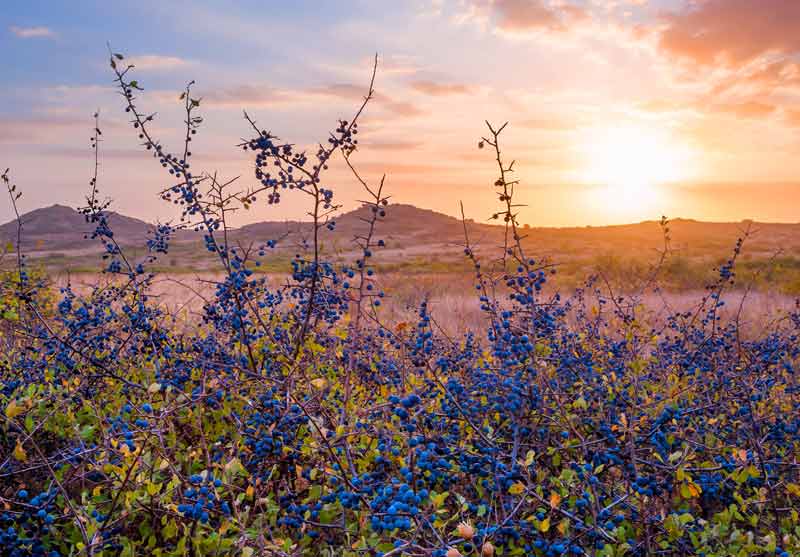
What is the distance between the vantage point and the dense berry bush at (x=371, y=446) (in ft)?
9.40

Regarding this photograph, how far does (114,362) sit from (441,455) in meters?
3.85

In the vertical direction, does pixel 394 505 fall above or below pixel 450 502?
above

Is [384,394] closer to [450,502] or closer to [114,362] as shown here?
[450,502]

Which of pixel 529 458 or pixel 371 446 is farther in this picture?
pixel 371 446

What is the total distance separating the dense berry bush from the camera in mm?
2865

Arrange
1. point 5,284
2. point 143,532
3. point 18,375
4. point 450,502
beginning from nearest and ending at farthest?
1. point 143,532
2. point 450,502
3. point 18,375
4. point 5,284

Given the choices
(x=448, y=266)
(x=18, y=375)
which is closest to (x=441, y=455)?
(x=18, y=375)

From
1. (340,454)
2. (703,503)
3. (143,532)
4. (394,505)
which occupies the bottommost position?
(703,503)

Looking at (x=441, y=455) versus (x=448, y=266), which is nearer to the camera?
(x=441, y=455)

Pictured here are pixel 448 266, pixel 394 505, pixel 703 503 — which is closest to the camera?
pixel 394 505

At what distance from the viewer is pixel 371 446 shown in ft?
13.3

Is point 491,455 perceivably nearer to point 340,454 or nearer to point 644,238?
point 340,454

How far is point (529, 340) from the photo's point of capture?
3.55 m

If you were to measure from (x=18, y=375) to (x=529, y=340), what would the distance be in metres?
4.52
